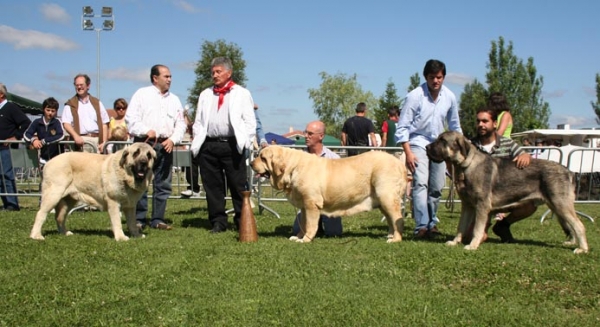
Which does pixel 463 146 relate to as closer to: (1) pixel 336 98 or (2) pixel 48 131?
(2) pixel 48 131

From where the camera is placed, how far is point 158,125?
8.65m

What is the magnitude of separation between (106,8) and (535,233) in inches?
986

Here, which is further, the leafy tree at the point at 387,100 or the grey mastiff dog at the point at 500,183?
the leafy tree at the point at 387,100

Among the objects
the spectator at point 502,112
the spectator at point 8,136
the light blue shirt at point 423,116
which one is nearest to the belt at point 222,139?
the light blue shirt at point 423,116

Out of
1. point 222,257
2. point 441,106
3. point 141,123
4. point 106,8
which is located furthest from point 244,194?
point 106,8

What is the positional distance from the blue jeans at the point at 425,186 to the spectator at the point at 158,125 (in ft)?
12.6

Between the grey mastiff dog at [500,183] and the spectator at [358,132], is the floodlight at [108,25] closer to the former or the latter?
the spectator at [358,132]

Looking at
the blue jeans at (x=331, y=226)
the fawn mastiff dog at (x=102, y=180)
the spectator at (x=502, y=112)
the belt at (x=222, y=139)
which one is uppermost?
the spectator at (x=502, y=112)

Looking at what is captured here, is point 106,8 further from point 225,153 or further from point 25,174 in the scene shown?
point 225,153

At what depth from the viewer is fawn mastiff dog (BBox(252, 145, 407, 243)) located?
719 centimetres

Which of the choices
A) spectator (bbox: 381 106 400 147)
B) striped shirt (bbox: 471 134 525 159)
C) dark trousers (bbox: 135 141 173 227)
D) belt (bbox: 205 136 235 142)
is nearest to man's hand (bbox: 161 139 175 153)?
dark trousers (bbox: 135 141 173 227)

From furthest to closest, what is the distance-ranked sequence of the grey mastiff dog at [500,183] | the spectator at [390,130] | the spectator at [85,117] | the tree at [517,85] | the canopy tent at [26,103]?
the tree at [517,85] → the canopy tent at [26,103] → the spectator at [390,130] → the spectator at [85,117] → the grey mastiff dog at [500,183]

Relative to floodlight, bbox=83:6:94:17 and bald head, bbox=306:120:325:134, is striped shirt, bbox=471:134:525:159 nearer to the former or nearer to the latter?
bald head, bbox=306:120:325:134

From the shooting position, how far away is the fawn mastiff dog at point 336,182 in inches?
283
